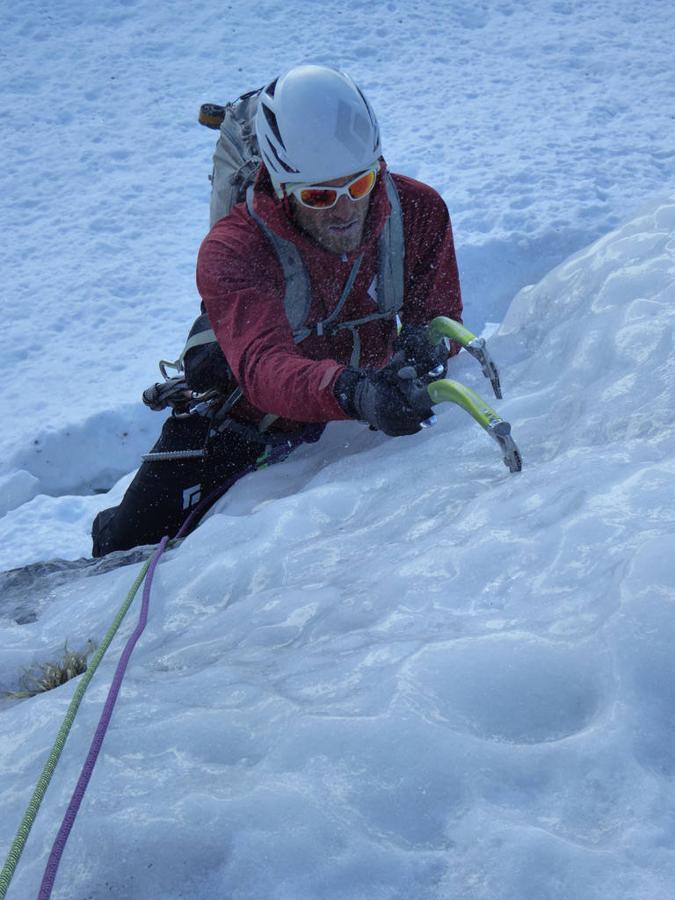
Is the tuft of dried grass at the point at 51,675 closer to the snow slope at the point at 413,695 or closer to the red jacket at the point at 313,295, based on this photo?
the snow slope at the point at 413,695

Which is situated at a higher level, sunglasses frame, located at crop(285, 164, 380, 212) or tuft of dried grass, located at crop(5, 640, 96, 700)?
sunglasses frame, located at crop(285, 164, 380, 212)

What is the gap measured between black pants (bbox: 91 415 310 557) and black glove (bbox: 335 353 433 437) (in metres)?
1.18

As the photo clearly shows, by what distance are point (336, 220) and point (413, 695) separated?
2.06m

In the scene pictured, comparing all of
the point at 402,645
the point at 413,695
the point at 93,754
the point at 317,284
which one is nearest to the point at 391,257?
the point at 317,284

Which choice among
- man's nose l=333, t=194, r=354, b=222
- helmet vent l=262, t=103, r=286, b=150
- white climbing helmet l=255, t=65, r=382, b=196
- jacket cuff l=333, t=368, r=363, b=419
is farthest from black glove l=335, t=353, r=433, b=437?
helmet vent l=262, t=103, r=286, b=150

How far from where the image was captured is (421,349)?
11.9 ft

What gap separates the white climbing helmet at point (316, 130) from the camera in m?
3.38

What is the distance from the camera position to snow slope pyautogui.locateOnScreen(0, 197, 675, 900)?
173 centimetres

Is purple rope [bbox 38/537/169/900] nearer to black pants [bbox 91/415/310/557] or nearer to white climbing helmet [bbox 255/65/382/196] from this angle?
black pants [bbox 91/415/310/557]

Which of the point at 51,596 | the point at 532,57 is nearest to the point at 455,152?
the point at 532,57

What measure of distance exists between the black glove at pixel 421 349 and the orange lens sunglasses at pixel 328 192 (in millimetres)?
576

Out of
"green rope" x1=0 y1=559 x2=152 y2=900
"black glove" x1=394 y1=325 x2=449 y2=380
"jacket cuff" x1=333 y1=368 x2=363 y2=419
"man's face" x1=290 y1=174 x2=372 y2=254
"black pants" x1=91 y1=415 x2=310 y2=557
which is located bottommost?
"black pants" x1=91 y1=415 x2=310 y2=557

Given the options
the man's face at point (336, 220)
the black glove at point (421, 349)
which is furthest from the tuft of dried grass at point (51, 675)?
the man's face at point (336, 220)

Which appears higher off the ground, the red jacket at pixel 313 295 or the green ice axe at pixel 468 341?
the red jacket at pixel 313 295
